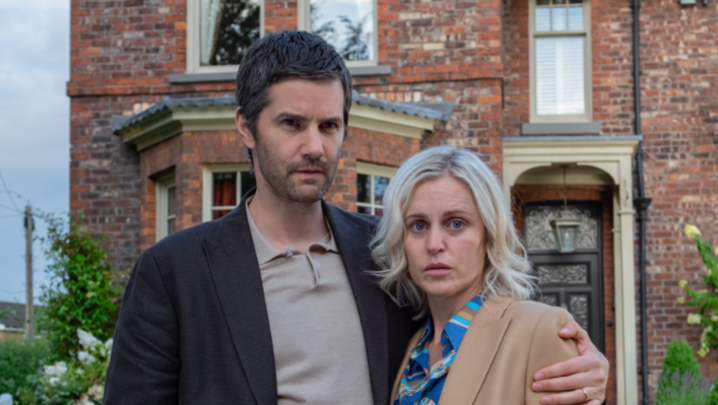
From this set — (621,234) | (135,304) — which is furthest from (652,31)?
(135,304)

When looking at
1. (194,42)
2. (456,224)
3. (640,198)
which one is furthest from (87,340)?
(640,198)

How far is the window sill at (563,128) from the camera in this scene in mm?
9547

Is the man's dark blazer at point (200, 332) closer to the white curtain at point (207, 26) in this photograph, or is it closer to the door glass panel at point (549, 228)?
the white curtain at point (207, 26)

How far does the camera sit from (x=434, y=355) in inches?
91.4

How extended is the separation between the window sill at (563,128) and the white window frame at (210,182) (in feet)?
12.5

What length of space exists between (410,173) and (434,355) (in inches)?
22.7

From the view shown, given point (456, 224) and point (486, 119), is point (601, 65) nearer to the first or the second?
point (486, 119)

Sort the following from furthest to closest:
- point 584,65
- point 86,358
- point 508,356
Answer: point 584,65, point 86,358, point 508,356

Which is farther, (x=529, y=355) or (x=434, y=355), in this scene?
(x=434, y=355)

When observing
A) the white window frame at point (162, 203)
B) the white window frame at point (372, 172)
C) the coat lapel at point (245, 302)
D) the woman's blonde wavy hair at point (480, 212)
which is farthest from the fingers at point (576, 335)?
the white window frame at point (162, 203)

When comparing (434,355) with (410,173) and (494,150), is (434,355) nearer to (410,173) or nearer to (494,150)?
(410,173)

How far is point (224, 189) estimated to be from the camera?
791cm

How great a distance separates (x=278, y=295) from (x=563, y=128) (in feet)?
26.3

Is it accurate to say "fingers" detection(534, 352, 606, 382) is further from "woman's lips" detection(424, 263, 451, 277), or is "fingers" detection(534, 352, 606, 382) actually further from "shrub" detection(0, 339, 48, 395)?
"shrub" detection(0, 339, 48, 395)
